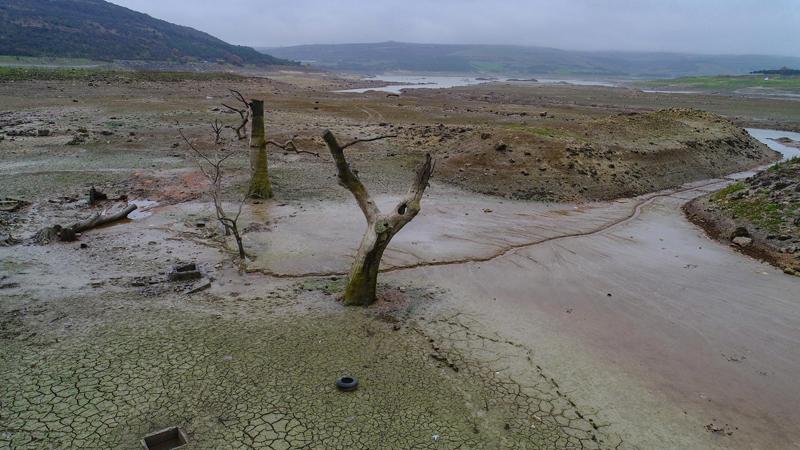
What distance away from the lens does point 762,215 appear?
1224 centimetres

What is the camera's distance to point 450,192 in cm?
1502

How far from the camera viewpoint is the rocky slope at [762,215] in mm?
10781

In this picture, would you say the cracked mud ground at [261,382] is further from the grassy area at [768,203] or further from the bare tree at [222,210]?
the grassy area at [768,203]

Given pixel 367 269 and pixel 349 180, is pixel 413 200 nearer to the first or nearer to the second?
pixel 349 180

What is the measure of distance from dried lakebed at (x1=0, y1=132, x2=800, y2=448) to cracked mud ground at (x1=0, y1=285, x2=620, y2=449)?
2cm

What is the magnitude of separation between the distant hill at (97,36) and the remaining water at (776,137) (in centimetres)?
7292

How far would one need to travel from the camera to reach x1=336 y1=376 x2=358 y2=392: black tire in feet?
19.1

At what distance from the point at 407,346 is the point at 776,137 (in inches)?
1211

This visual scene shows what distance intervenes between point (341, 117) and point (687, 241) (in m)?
20.3

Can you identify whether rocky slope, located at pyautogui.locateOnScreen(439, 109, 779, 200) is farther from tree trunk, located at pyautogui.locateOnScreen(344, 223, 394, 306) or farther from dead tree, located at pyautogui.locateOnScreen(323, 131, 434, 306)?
tree trunk, located at pyautogui.locateOnScreen(344, 223, 394, 306)

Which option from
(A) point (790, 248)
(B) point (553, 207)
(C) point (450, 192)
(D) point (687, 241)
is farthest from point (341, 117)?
(A) point (790, 248)

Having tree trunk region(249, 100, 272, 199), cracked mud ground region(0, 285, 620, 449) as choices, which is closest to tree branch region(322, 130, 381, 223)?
cracked mud ground region(0, 285, 620, 449)

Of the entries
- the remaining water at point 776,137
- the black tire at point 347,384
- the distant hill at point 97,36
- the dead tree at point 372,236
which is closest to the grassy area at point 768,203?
the dead tree at point 372,236

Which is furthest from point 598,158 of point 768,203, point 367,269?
point 367,269
